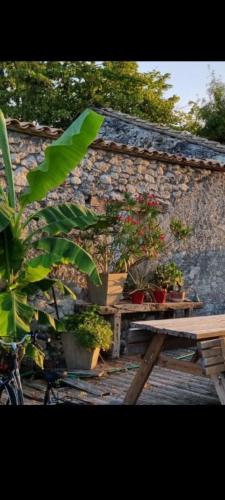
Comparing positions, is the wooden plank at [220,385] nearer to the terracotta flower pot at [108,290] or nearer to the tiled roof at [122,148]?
the terracotta flower pot at [108,290]

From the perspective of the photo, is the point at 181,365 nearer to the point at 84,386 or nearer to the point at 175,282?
the point at 84,386

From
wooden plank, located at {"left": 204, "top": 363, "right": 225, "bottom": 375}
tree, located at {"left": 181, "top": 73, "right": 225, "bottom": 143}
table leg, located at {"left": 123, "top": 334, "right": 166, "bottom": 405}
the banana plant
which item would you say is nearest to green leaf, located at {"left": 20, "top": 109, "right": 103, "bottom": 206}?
the banana plant

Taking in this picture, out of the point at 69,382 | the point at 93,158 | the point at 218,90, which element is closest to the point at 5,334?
the point at 69,382

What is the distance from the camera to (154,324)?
4172 mm

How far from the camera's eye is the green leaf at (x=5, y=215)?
4449mm

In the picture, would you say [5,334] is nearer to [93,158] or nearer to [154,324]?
[154,324]

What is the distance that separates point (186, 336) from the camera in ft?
12.6

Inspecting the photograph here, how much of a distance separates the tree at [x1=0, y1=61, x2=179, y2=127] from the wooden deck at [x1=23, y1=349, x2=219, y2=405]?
8.28 meters

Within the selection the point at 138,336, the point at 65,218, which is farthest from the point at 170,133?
the point at 138,336

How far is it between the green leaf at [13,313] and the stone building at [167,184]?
4.98 feet

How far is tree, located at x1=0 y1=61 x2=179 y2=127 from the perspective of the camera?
519 inches

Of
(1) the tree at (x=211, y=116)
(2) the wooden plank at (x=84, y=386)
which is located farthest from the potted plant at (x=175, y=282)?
(1) the tree at (x=211, y=116)
